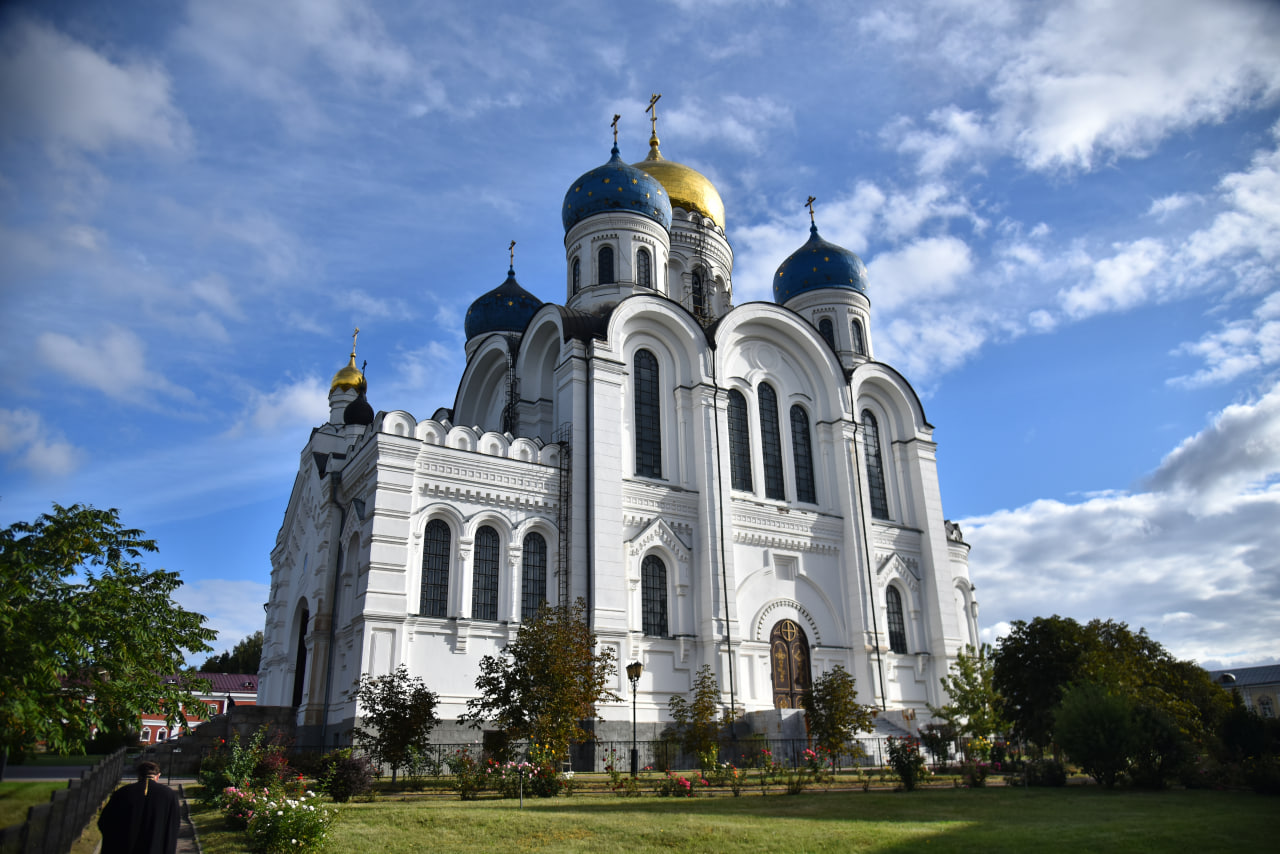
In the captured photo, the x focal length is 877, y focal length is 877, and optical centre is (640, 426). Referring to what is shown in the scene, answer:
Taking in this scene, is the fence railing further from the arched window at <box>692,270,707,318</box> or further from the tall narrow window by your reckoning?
the arched window at <box>692,270,707,318</box>

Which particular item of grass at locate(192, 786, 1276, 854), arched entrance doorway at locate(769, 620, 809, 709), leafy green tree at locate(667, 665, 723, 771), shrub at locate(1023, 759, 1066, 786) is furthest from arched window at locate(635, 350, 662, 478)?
shrub at locate(1023, 759, 1066, 786)

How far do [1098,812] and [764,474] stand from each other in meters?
14.6

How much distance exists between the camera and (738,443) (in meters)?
26.5

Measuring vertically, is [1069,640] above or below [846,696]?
above

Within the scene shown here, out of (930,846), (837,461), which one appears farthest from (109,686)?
(837,461)

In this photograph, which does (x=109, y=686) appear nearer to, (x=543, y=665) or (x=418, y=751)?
(x=418, y=751)

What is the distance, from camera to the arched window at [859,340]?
32656mm

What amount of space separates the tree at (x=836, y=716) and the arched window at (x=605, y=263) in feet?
46.5

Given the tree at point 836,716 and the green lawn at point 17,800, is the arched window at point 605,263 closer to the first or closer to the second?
the tree at point 836,716

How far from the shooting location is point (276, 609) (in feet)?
91.4

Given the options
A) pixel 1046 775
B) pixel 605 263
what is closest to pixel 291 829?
pixel 1046 775

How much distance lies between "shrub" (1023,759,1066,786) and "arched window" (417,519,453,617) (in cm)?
1344

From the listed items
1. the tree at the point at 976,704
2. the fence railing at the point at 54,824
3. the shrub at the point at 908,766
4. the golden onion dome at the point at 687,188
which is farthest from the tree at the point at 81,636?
the golden onion dome at the point at 687,188

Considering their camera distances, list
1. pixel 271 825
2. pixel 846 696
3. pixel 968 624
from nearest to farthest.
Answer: pixel 271 825 → pixel 846 696 → pixel 968 624
